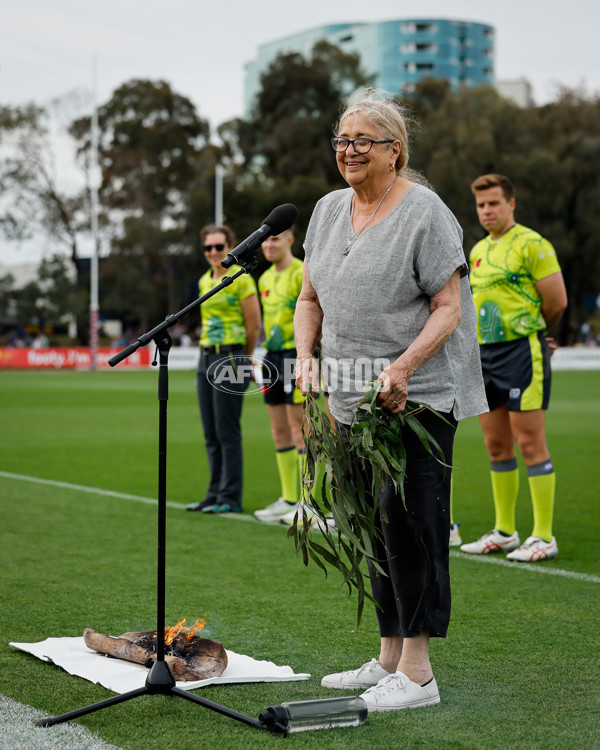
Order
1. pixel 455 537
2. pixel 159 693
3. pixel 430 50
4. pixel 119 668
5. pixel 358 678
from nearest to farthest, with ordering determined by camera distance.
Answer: pixel 159 693, pixel 358 678, pixel 119 668, pixel 455 537, pixel 430 50

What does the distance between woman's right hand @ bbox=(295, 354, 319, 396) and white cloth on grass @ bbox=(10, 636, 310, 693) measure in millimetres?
1172

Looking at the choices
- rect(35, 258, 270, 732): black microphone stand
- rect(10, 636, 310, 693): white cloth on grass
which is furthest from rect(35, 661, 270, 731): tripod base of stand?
rect(10, 636, 310, 693): white cloth on grass

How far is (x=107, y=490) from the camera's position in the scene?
9.52m

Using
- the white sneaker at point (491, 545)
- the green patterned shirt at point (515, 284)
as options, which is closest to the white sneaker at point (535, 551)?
the white sneaker at point (491, 545)

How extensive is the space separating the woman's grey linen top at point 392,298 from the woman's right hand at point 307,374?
108mm

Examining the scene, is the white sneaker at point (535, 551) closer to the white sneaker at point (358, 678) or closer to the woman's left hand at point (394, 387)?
the white sneaker at point (358, 678)

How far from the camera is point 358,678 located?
3906mm

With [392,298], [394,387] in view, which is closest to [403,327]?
[392,298]

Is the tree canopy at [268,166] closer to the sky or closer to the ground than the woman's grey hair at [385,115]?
closer to the sky

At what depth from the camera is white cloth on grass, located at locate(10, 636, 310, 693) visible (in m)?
3.88

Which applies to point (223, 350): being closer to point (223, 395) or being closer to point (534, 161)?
point (223, 395)

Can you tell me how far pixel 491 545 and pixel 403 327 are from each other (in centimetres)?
338

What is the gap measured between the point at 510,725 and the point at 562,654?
3.12 ft

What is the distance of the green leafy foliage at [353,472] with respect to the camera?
11.5 ft
